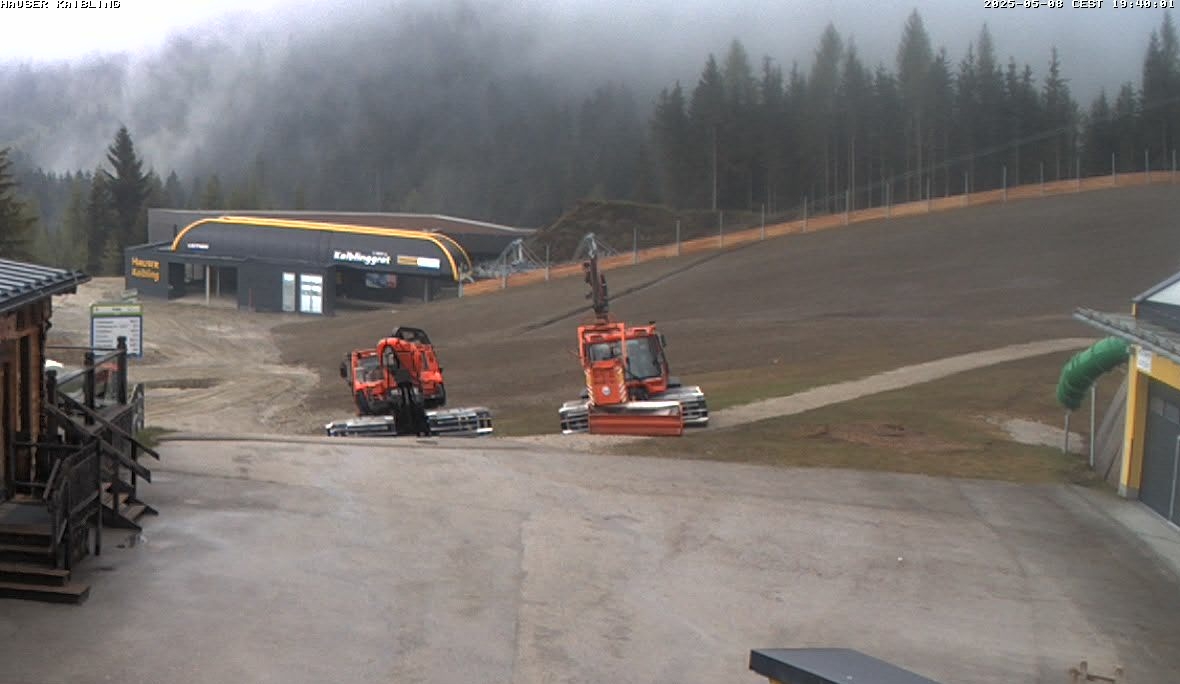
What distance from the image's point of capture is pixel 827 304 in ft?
163

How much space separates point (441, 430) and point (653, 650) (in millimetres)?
16698

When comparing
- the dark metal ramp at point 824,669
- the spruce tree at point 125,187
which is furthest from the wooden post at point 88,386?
the spruce tree at point 125,187

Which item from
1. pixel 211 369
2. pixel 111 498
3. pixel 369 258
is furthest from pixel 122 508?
pixel 369 258

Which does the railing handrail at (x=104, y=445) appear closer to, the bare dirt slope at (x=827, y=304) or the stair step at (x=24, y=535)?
the stair step at (x=24, y=535)

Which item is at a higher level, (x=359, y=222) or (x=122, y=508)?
(x=359, y=222)

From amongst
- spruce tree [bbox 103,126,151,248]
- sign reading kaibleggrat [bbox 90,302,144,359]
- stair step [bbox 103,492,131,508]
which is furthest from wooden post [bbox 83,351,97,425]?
spruce tree [bbox 103,126,151,248]

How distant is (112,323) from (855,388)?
19634 mm

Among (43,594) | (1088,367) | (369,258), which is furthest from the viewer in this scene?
(369,258)

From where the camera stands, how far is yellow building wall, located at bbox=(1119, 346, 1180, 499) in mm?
21453

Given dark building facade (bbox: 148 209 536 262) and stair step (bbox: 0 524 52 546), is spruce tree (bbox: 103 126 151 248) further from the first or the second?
stair step (bbox: 0 524 52 546)

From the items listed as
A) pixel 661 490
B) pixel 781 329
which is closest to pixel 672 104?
pixel 781 329

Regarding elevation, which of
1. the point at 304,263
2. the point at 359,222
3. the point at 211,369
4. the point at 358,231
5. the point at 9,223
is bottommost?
the point at 211,369

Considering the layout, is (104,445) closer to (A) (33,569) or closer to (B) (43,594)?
(A) (33,569)

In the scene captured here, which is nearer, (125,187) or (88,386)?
(88,386)
